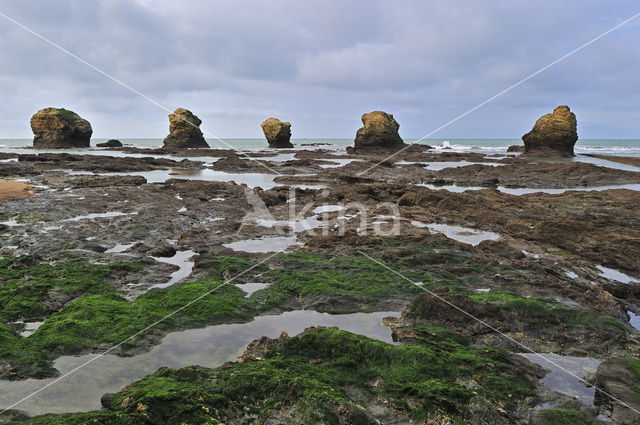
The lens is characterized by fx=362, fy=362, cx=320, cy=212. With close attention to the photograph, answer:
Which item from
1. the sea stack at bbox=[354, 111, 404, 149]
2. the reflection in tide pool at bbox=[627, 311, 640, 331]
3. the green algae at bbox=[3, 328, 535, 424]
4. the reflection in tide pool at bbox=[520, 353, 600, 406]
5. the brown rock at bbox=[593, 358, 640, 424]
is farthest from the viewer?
the sea stack at bbox=[354, 111, 404, 149]

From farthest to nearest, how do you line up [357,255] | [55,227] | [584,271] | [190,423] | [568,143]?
[568,143] < [55,227] < [357,255] < [584,271] < [190,423]

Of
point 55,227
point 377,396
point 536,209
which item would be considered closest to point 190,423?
point 377,396

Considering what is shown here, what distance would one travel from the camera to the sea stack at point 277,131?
6912 cm

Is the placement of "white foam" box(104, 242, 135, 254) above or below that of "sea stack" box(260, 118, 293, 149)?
below

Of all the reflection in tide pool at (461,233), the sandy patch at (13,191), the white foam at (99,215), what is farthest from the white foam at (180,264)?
the sandy patch at (13,191)

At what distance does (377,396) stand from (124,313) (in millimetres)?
4021

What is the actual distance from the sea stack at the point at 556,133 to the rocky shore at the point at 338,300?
38181 mm

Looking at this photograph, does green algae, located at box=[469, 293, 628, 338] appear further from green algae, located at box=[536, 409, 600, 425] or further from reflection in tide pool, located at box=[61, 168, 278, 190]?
reflection in tide pool, located at box=[61, 168, 278, 190]

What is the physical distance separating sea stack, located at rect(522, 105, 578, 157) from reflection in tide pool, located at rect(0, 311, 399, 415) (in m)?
50.6

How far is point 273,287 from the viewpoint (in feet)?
22.8

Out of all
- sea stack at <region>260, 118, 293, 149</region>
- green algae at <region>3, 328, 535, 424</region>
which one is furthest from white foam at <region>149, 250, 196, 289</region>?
sea stack at <region>260, 118, 293, 149</region>

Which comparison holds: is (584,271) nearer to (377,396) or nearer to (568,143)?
(377,396)

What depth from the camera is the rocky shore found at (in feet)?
11.8

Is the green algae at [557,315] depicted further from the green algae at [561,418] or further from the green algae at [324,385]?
the green algae at [561,418]
